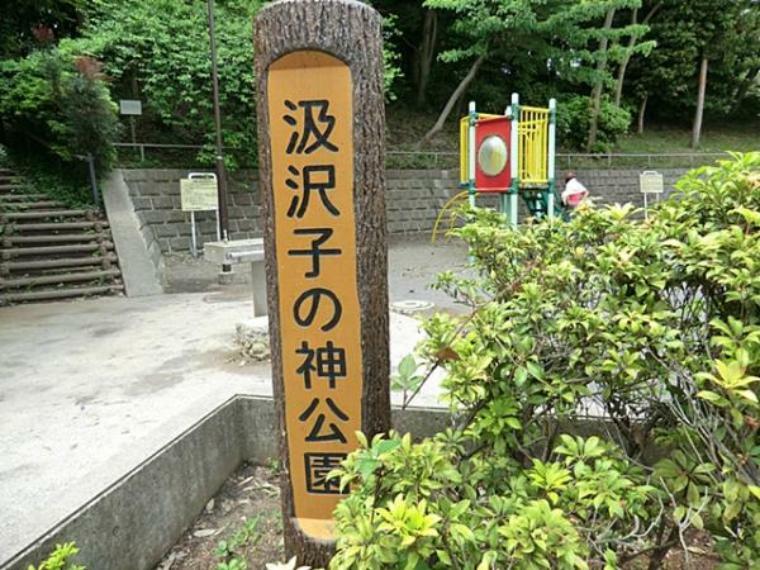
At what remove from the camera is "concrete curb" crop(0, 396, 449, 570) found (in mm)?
1596

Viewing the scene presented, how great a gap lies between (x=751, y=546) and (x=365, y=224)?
1163 millimetres

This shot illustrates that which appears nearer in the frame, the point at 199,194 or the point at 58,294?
the point at 58,294

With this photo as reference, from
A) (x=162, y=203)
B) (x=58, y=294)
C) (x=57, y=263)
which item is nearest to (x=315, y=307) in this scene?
(x=58, y=294)

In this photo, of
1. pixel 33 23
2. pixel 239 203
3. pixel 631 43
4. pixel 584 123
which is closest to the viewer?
pixel 239 203

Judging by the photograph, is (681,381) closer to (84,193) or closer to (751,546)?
(751,546)

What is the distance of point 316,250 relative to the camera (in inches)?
62.6

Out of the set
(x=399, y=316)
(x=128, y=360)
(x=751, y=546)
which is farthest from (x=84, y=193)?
(x=751, y=546)

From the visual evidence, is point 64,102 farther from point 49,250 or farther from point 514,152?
point 514,152

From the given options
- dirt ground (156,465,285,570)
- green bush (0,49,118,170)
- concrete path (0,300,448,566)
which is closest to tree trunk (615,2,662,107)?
green bush (0,49,118,170)

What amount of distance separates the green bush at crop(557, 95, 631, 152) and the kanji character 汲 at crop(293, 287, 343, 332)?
48.4 ft

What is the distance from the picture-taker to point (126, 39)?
7.91m

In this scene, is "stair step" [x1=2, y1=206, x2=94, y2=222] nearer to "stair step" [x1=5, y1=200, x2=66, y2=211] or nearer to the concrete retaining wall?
"stair step" [x1=5, y1=200, x2=66, y2=211]

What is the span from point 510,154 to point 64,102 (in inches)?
235

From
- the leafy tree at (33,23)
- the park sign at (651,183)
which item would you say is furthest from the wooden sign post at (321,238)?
the park sign at (651,183)
